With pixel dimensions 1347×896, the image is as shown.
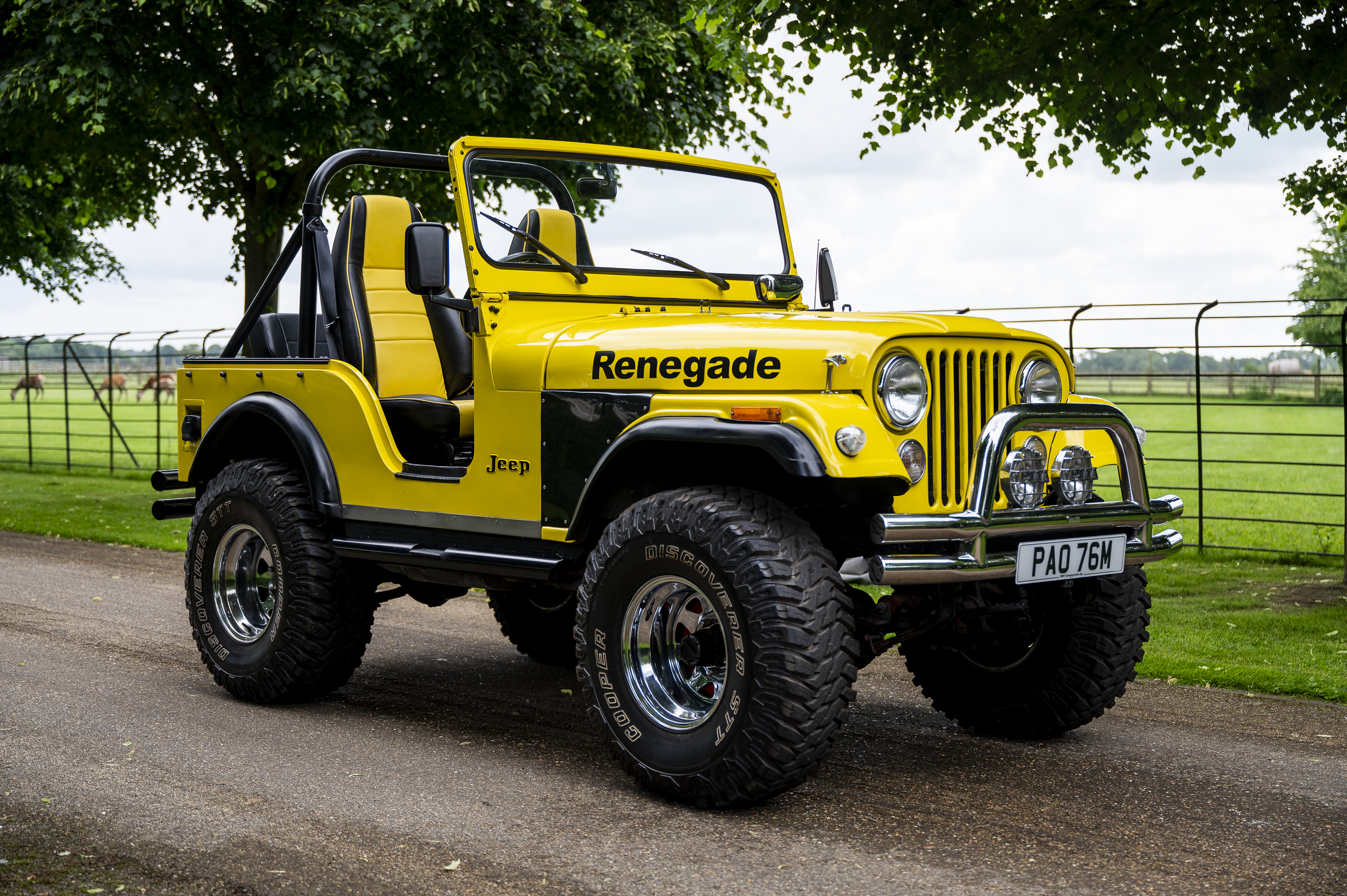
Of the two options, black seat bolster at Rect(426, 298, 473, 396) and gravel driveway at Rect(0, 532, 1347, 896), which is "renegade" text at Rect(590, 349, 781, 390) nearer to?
gravel driveway at Rect(0, 532, 1347, 896)

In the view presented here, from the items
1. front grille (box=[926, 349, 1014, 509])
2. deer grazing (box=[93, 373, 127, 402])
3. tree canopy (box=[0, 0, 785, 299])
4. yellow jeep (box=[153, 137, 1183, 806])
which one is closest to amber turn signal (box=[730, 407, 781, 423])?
yellow jeep (box=[153, 137, 1183, 806])

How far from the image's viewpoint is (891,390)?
4.52 meters

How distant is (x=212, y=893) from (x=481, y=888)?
0.75 metres

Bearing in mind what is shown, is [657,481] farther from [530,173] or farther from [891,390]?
[530,173]

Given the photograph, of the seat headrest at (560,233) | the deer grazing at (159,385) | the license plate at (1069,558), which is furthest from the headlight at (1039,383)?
the deer grazing at (159,385)

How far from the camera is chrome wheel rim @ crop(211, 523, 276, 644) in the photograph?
20.9 feet

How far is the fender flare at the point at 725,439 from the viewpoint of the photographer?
4.18 metres

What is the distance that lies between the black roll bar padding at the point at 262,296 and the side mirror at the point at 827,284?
2.56 metres

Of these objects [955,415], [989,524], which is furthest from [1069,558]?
[955,415]

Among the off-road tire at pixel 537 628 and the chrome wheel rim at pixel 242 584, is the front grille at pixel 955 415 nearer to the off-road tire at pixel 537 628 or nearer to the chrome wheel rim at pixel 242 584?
the off-road tire at pixel 537 628

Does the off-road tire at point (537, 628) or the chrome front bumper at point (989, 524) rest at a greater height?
the chrome front bumper at point (989, 524)

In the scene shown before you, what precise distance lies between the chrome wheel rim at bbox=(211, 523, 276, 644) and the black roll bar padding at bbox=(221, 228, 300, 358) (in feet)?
3.42

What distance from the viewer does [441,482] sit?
18.4 feet

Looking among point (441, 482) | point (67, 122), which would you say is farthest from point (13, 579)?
point (67, 122)
